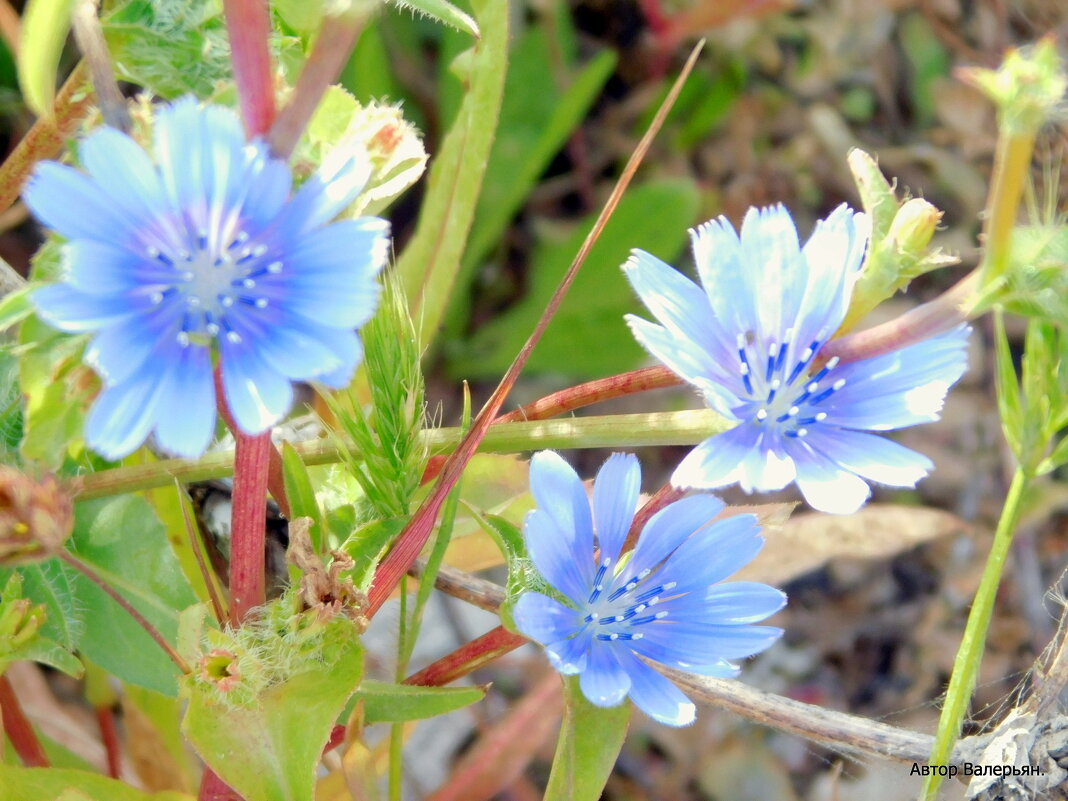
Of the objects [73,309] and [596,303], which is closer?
[73,309]

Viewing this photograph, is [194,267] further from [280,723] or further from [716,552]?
[716,552]

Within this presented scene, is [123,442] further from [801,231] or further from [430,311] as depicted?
[801,231]

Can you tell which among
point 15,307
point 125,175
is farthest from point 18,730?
point 125,175

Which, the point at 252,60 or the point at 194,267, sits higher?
the point at 252,60

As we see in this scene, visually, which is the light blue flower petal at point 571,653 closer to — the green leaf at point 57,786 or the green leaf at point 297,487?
the green leaf at point 297,487

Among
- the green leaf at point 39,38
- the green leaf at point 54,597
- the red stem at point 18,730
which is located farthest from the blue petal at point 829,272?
the red stem at point 18,730

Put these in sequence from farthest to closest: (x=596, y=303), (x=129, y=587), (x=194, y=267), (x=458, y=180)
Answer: (x=596, y=303), (x=458, y=180), (x=129, y=587), (x=194, y=267)
